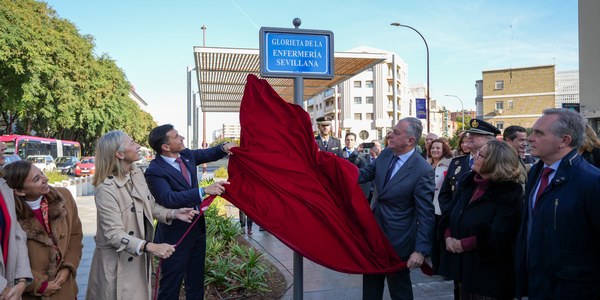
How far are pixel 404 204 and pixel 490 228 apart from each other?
71 centimetres

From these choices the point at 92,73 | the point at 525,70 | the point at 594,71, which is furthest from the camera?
the point at 525,70

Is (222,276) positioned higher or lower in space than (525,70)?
lower

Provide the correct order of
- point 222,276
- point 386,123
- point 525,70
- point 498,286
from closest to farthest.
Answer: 1. point 498,286
2. point 222,276
3. point 525,70
4. point 386,123

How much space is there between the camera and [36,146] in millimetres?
36094

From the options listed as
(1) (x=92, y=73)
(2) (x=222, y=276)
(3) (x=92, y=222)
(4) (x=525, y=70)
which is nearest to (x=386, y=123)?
(4) (x=525, y=70)

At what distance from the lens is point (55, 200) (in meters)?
3.36

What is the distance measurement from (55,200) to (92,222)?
29.9 feet

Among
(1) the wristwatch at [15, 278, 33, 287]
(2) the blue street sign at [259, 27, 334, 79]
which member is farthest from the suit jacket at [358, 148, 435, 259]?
(1) the wristwatch at [15, 278, 33, 287]

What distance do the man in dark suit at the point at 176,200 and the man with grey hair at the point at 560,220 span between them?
89.8 inches

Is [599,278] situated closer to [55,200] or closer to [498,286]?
[498,286]

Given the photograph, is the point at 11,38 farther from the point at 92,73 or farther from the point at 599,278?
the point at 599,278

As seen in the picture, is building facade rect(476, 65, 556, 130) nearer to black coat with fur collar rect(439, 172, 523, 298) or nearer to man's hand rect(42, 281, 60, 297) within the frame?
black coat with fur collar rect(439, 172, 523, 298)

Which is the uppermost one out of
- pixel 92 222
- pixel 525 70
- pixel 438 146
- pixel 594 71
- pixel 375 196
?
pixel 525 70

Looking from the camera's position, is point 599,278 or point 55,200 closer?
point 599,278
